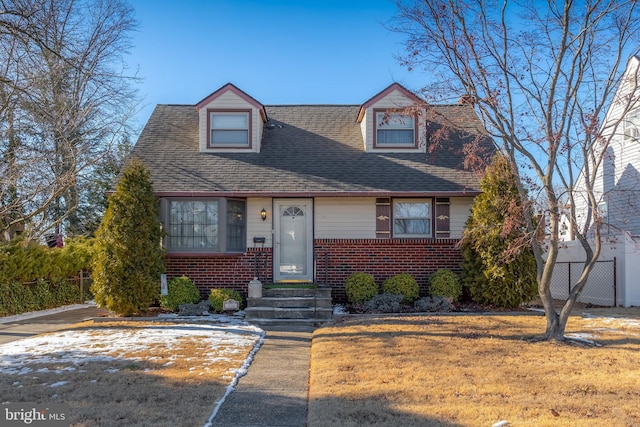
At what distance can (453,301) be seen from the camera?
39.0 ft

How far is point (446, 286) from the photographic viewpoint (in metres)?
11.8

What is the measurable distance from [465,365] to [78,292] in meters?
12.5

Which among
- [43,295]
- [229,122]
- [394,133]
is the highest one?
[229,122]

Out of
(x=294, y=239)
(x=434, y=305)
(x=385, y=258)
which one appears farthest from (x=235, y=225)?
(x=434, y=305)

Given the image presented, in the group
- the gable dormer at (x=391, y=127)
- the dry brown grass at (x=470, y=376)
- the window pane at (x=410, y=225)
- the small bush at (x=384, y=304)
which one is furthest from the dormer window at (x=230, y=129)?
the dry brown grass at (x=470, y=376)

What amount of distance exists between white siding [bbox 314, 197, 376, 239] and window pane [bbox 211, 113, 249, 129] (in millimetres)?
3045

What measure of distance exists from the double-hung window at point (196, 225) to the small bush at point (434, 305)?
15.0 ft

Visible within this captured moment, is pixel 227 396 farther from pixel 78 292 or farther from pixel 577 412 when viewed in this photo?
pixel 78 292

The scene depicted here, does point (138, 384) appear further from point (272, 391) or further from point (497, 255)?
point (497, 255)

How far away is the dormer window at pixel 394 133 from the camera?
1358cm

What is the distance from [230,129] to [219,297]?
182 inches

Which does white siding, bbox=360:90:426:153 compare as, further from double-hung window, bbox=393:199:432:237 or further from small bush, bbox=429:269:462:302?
small bush, bbox=429:269:462:302

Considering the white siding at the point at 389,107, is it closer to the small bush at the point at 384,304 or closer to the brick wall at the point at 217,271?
the small bush at the point at 384,304

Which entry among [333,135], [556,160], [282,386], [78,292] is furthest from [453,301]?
[78,292]
